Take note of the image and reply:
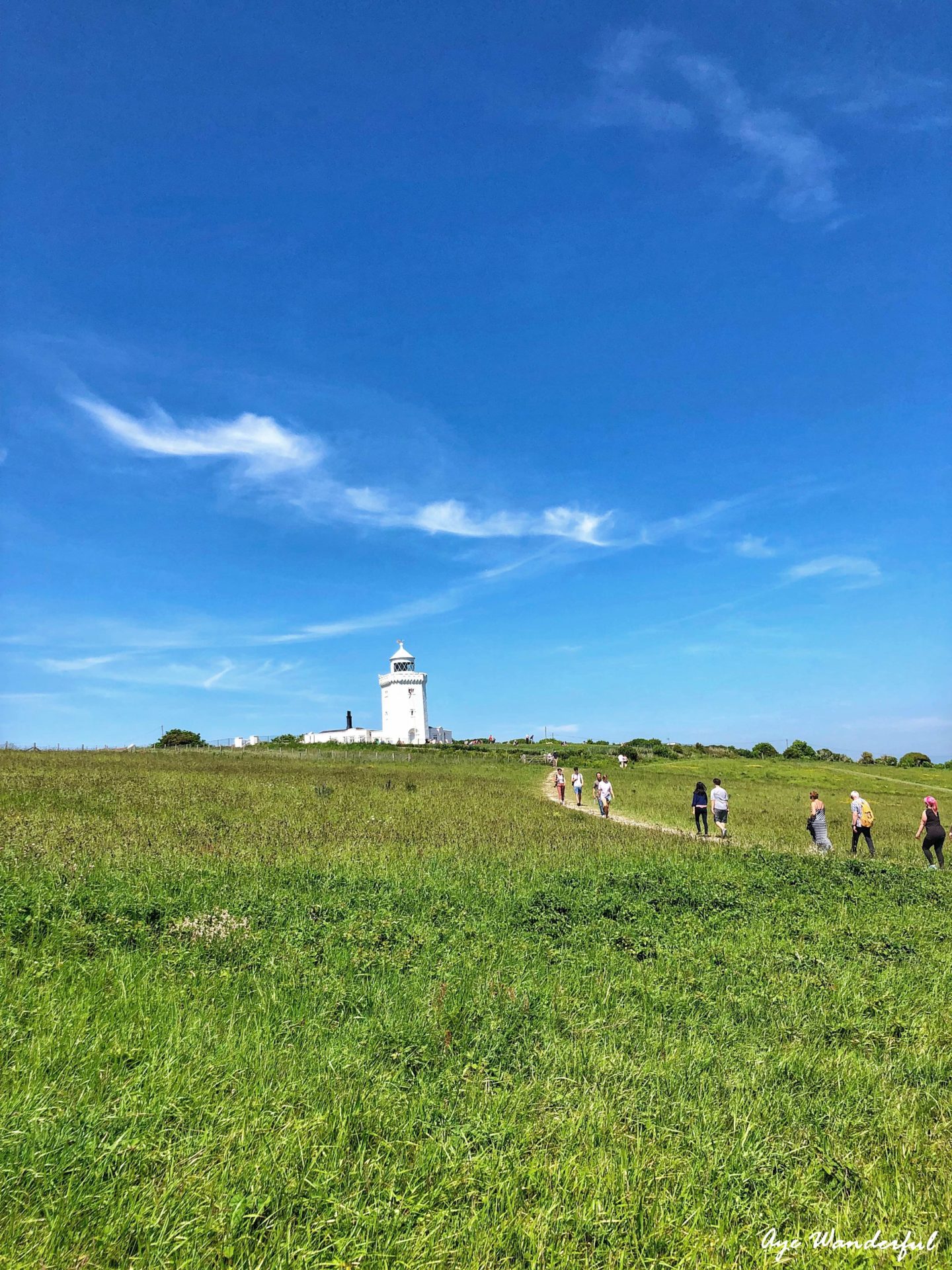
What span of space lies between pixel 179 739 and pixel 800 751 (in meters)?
79.7

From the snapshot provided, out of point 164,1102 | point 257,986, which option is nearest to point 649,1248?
point 164,1102

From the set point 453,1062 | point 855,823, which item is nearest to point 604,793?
point 855,823

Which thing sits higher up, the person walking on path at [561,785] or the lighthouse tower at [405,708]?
the lighthouse tower at [405,708]

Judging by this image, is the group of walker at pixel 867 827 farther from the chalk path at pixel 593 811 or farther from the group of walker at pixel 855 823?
the chalk path at pixel 593 811

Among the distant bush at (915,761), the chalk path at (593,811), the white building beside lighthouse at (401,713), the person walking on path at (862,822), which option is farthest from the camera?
the white building beside lighthouse at (401,713)

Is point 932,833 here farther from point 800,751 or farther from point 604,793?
point 800,751

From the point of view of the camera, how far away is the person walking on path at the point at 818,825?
2077cm

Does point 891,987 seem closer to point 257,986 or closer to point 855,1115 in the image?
point 855,1115

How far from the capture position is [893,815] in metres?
35.6

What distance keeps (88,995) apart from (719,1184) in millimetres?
5967

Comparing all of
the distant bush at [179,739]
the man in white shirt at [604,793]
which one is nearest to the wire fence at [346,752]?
the distant bush at [179,739]

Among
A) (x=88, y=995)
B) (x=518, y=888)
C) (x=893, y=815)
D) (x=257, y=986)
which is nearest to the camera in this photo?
(x=88, y=995)

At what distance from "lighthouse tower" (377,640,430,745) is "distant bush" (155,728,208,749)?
28.9m

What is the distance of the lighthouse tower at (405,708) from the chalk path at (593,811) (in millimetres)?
58643
